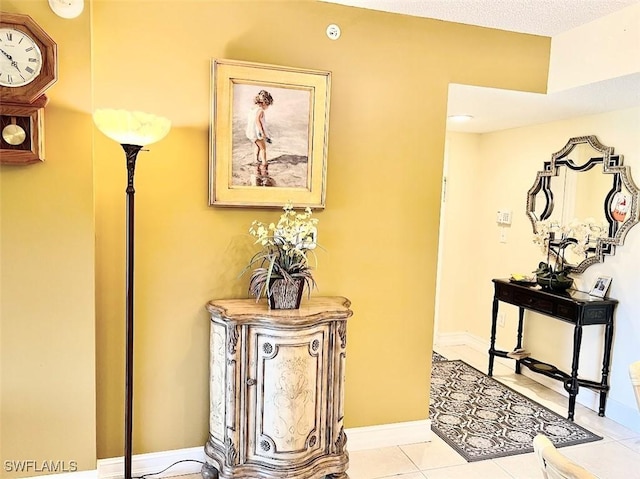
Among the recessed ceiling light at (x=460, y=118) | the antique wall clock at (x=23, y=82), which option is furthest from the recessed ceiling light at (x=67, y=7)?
the recessed ceiling light at (x=460, y=118)

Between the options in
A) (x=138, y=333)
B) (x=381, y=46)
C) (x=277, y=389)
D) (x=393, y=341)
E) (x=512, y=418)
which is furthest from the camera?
(x=512, y=418)

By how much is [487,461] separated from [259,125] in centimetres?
229

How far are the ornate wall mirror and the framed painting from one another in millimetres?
2118

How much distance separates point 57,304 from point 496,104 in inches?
117

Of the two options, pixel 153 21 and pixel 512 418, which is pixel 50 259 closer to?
pixel 153 21

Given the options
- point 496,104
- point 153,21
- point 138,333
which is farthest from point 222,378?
point 496,104

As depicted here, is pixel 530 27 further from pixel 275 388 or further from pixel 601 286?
pixel 275 388

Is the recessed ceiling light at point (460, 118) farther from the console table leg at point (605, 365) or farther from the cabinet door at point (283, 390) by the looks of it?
the cabinet door at point (283, 390)

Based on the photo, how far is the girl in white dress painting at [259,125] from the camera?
2338mm

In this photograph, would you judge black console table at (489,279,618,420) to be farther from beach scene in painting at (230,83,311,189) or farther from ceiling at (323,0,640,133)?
beach scene in painting at (230,83,311,189)

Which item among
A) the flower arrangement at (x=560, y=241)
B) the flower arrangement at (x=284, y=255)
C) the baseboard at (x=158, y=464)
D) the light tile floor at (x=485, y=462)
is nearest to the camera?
the flower arrangement at (x=284, y=255)

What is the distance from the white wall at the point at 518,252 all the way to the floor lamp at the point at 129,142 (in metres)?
3.02

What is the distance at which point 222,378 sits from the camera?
2229mm

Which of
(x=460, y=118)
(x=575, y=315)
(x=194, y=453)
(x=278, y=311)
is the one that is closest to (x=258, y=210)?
(x=278, y=311)
